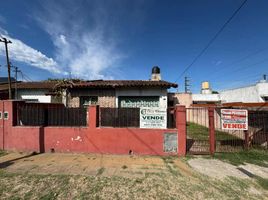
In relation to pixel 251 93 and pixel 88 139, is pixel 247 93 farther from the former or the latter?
pixel 88 139

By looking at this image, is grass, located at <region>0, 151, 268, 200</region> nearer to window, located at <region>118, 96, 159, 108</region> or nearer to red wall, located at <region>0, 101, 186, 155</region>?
red wall, located at <region>0, 101, 186, 155</region>

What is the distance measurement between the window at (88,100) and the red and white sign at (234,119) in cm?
695

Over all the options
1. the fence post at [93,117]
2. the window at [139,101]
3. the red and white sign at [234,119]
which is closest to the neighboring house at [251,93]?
the red and white sign at [234,119]

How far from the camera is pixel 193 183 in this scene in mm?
4633

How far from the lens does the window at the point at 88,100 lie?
10.3 meters

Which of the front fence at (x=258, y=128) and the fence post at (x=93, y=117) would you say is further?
the front fence at (x=258, y=128)

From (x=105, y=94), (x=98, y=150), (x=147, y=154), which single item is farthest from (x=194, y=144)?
(x=105, y=94)

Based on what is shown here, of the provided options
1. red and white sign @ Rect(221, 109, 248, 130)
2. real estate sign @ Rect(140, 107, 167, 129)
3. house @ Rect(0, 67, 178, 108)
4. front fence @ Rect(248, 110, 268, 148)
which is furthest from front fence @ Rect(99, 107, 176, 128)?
front fence @ Rect(248, 110, 268, 148)

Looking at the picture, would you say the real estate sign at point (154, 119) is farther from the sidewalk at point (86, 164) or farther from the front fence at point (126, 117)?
the sidewalk at point (86, 164)

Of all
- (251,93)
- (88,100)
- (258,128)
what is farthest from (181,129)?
(251,93)

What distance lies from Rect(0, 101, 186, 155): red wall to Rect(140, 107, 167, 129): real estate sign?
0.68ft

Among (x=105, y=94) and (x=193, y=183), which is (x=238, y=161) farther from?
(x=105, y=94)

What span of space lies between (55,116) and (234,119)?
7.86 m

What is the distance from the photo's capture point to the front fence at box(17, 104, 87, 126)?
7.32 meters
